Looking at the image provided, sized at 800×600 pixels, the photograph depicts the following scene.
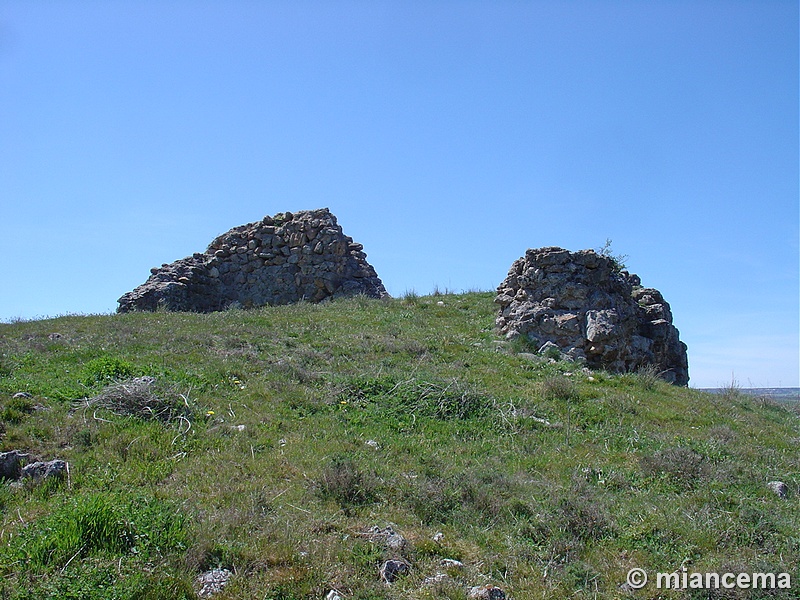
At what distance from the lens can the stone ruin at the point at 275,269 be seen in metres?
18.9

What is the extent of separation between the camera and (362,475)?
5.71 m

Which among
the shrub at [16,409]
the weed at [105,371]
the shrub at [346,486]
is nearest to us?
the shrub at [346,486]

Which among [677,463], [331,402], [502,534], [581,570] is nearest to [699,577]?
[581,570]

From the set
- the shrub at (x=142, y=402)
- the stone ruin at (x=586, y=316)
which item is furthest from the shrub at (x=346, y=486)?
the stone ruin at (x=586, y=316)

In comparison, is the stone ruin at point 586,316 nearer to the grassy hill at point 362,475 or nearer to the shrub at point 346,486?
the grassy hill at point 362,475

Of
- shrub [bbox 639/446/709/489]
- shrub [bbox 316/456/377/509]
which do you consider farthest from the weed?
shrub [bbox 639/446/709/489]

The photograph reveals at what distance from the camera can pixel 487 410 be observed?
8.34 meters

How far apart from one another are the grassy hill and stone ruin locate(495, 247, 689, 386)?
154cm

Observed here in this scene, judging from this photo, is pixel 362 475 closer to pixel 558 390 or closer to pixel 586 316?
pixel 558 390

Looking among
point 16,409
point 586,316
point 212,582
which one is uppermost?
point 586,316

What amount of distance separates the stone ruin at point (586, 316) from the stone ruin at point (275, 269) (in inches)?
242

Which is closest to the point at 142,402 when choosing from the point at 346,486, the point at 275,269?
the point at 346,486

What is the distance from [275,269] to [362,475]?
1445cm

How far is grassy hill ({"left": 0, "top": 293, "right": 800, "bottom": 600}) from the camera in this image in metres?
4.32
